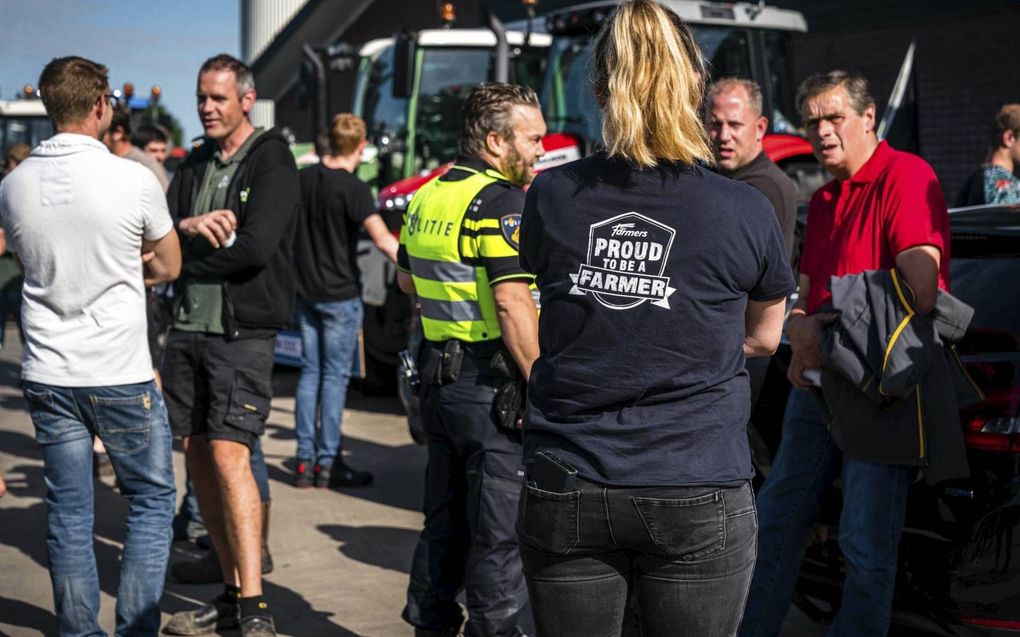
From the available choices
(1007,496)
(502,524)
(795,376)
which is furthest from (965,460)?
(502,524)

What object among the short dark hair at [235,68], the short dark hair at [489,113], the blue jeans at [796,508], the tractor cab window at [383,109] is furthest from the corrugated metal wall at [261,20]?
the blue jeans at [796,508]

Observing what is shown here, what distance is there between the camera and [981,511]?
3727 mm

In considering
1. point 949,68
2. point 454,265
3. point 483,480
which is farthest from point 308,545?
point 949,68

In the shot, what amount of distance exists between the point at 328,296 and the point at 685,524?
504 centimetres

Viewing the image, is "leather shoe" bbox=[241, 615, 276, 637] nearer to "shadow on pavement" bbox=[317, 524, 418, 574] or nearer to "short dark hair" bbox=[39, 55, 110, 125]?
"shadow on pavement" bbox=[317, 524, 418, 574]

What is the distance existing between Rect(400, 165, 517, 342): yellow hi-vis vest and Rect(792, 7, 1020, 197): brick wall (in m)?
9.63

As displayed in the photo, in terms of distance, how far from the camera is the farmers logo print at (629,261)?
2510 mm

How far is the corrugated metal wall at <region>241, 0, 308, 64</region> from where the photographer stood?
97.5ft

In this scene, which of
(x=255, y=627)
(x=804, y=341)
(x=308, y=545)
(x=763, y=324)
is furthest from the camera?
(x=308, y=545)

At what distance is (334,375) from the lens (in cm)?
748

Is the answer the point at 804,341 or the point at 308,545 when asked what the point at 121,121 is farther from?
the point at 804,341

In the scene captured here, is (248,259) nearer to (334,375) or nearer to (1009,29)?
(334,375)

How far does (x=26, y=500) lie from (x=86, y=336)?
340 cm

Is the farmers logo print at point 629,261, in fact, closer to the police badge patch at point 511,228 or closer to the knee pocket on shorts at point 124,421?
the police badge patch at point 511,228
